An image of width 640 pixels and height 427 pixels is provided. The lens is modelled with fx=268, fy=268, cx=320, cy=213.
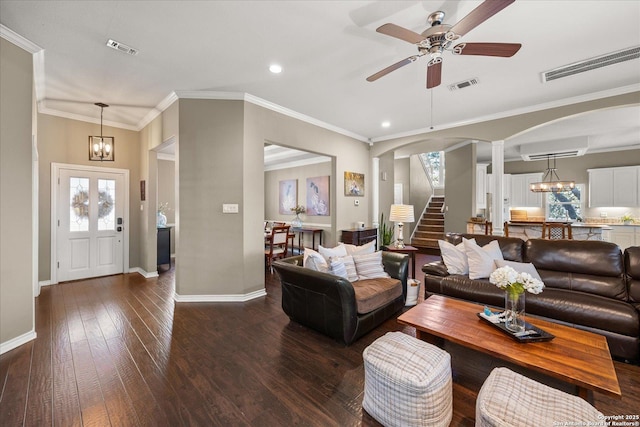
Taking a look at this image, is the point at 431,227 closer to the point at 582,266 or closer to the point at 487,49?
the point at 582,266

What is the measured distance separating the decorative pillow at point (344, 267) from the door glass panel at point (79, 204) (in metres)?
4.74

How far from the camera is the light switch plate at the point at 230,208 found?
3.88 m

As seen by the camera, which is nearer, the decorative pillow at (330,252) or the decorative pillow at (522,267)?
the decorative pillow at (522,267)

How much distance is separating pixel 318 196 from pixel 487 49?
5.61 m

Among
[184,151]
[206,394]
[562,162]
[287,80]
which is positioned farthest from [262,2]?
[562,162]

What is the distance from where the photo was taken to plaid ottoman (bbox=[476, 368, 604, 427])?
3.95 feet

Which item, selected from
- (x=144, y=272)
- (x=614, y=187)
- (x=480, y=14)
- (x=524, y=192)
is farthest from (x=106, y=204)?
(x=614, y=187)

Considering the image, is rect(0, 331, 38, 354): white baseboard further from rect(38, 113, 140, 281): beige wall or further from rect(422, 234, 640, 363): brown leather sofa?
rect(422, 234, 640, 363): brown leather sofa

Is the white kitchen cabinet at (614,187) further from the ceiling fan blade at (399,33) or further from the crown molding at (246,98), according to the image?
the ceiling fan blade at (399,33)

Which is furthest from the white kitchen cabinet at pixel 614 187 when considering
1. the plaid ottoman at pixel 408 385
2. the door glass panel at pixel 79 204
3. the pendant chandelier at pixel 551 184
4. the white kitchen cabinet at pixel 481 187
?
the door glass panel at pixel 79 204

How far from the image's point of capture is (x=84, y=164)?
481cm

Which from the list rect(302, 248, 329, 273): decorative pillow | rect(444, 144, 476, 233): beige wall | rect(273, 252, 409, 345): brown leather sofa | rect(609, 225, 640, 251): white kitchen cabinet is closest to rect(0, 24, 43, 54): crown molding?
rect(273, 252, 409, 345): brown leather sofa

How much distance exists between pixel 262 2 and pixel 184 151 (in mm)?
2421

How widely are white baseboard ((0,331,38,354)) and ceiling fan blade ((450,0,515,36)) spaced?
184 inches
